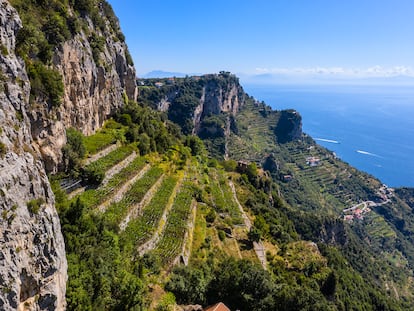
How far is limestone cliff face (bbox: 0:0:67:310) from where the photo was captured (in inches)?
463

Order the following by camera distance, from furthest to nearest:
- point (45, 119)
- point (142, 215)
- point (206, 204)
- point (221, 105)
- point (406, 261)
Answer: point (221, 105), point (406, 261), point (206, 204), point (142, 215), point (45, 119)

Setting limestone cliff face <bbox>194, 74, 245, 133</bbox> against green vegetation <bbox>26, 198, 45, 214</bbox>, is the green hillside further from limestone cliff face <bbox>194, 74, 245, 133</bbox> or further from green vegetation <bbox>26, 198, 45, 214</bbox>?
limestone cliff face <bbox>194, 74, 245, 133</bbox>

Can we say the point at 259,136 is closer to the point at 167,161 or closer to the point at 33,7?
the point at 167,161

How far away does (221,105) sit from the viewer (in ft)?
526

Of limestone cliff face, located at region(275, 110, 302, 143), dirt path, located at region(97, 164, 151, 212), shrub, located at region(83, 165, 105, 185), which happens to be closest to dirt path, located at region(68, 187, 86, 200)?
shrub, located at region(83, 165, 105, 185)

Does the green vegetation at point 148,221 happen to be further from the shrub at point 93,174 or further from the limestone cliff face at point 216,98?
the limestone cliff face at point 216,98

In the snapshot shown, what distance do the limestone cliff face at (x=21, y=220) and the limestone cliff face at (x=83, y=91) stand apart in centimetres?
712

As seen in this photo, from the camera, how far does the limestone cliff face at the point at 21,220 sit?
11.8 metres

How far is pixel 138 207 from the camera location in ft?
97.0

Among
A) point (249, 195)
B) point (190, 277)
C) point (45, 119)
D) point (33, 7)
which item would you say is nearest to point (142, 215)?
point (190, 277)

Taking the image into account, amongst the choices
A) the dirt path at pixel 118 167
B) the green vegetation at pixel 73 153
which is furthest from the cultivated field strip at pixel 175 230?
the green vegetation at pixel 73 153

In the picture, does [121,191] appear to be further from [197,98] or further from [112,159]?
[197,98]

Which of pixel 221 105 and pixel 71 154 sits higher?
pixel 71 154

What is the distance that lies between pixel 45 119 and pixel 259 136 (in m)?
150
